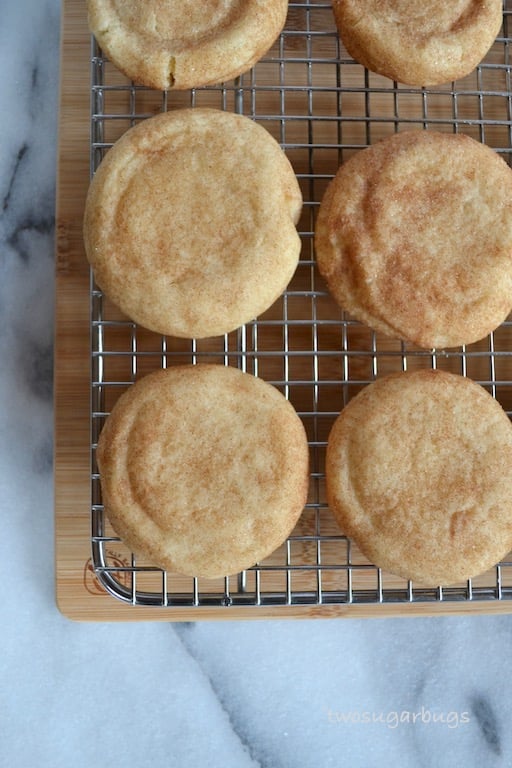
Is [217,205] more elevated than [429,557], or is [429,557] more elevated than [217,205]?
[217,205]

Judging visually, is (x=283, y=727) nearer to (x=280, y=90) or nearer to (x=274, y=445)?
(x=274, y=445)

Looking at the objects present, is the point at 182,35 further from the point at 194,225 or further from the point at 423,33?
the point at 423,33

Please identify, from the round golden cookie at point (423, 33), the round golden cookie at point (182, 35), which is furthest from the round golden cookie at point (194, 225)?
the round golden cookie at point (423, 33)

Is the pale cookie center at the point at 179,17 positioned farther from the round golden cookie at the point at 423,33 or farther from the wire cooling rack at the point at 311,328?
the round golden cookie at the point at 423,33

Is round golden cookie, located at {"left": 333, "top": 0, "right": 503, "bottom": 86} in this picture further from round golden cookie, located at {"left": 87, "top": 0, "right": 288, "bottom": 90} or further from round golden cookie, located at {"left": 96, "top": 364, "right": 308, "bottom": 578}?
round golden cookie, located at {"left": 96, "top": 364, "right": 308, "bottom": 578}

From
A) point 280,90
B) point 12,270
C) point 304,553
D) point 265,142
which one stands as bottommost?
point 304,553

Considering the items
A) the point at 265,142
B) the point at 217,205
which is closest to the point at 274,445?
the point at 217,205
